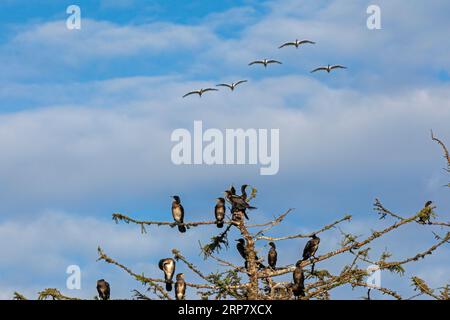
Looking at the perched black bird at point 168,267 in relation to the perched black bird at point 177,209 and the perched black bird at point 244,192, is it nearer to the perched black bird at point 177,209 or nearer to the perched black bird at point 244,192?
the perched black bird at point 244,192

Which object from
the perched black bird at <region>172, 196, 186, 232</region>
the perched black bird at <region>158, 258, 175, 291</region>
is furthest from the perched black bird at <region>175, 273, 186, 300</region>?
the perched black bird at <region>172, 196, 186, 232</region>

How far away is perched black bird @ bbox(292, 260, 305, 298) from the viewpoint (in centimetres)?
1961

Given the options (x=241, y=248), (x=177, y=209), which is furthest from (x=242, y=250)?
(x=177, y=209)

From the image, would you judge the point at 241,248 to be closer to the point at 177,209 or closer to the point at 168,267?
the point at 168,267

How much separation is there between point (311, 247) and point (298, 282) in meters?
2.07

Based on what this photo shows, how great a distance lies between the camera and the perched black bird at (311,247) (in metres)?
21.4

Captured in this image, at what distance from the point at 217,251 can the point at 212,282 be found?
268cm

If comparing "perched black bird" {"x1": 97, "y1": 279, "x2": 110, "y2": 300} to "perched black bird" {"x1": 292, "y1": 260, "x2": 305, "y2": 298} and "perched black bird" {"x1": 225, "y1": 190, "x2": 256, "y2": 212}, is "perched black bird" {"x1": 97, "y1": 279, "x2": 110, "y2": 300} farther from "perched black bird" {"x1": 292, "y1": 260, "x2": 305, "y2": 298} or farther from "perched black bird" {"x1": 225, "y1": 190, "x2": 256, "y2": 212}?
"perched black bird" {"x1": 292, "y1": 260, "x2": 305, "y2": 298}

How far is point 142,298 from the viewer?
62.4ft

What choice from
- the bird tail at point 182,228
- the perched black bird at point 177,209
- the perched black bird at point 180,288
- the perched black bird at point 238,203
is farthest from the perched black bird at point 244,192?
the perched black bird at point 177,209

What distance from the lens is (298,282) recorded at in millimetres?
19875
